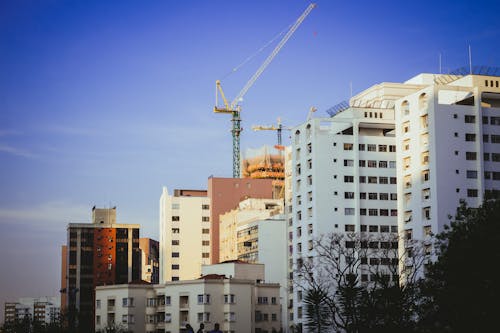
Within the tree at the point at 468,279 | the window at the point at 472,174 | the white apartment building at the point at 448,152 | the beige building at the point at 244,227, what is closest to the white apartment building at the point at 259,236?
the beige building at the point at 244,227

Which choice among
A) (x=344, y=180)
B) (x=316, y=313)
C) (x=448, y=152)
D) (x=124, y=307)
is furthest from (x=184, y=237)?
(x=316, y=313)

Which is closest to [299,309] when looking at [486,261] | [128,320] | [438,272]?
[128,320]

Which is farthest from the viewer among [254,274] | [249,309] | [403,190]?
[254,274]

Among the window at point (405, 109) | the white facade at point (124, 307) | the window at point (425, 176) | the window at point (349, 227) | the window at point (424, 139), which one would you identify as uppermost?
the window at point (405, 109)

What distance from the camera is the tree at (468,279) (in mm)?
48938

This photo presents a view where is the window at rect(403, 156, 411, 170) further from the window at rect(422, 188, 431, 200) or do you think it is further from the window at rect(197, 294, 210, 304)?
the window at rect(197, 294, 210, 304)

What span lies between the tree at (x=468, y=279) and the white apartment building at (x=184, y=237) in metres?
116

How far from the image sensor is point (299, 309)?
123m

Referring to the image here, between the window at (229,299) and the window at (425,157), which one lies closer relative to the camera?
the window at (425,157)

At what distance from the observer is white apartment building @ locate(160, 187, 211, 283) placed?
184625mm

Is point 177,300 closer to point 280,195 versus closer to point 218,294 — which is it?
point 218,294

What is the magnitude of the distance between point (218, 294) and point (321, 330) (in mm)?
81302

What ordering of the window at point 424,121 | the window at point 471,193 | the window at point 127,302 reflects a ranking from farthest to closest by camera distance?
the window at point 127,302, the window at point 424,121, the window at point 471,193

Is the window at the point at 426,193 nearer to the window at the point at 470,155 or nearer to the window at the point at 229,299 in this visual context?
the window at the point at 470,155
